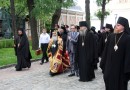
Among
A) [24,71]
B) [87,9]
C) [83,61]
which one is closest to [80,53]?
[83,61]

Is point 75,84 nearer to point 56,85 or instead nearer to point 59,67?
point 56,85

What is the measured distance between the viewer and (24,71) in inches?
629

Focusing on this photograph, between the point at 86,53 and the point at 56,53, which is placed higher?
the point at 86,53

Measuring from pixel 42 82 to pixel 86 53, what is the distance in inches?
72.6

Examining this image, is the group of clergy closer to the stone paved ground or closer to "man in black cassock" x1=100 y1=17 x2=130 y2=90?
"man in black cassock" x1=100 y1=17 x2=130 y2=90

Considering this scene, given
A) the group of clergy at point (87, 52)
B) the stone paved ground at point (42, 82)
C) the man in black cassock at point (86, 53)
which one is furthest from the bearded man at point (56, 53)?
the man in black cassock at point (86, 53)

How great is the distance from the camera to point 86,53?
1271 centimetres

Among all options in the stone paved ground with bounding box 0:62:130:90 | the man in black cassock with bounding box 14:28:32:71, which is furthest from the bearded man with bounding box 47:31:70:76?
the man in black cassock with bounding box 14:28:32:71

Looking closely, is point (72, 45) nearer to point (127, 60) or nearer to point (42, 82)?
point (42, 82)

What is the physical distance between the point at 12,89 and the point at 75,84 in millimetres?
2094

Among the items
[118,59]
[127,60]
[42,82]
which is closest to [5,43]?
[42,82]

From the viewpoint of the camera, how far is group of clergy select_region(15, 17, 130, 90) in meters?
8.59

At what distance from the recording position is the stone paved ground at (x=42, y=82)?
37.6 ft

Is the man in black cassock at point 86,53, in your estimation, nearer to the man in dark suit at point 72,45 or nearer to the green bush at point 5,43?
the man in dark suit at point 72,45
